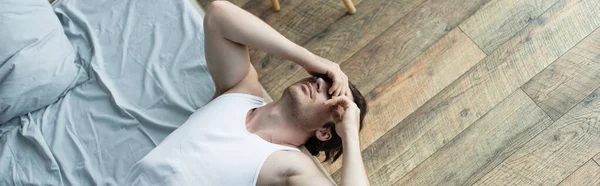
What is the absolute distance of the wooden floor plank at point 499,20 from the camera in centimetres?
209

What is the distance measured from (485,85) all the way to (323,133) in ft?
2.21

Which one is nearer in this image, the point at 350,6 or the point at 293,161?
the point at 293,161

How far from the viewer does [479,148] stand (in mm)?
1910

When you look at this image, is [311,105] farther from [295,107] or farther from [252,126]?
[252,126]

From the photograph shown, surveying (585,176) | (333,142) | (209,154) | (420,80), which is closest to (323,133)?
(333,142)

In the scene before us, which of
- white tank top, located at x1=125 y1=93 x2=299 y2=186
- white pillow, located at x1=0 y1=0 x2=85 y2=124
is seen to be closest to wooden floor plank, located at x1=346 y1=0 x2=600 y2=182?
white tank top, located at x1=125 y1=93 x2=299 y2=186

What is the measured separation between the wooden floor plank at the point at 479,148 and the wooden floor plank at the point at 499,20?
243 millimetres

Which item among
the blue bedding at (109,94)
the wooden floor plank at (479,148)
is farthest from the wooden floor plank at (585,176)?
the blue bedding at (109,94)

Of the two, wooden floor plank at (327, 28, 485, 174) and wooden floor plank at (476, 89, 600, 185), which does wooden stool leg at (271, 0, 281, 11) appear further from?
wooden floor plank at (476, 89, 600, 185)

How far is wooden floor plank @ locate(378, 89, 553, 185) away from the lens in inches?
74.1

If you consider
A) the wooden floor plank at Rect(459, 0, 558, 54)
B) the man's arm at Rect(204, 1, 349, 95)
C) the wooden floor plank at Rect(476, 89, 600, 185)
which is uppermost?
the man's arm at Rect(204, 1, 349, 95)

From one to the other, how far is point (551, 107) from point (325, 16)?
0.82 metres

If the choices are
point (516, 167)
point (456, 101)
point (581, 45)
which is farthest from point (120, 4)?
point (581, 45)

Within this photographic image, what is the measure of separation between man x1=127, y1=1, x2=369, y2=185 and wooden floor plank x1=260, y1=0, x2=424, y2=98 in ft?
1.24
